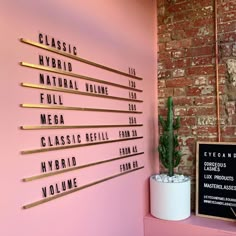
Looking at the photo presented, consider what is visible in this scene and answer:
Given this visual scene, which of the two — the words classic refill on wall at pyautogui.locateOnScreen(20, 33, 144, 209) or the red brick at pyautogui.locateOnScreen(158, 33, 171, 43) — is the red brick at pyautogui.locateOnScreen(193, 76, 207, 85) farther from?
the words classic refill on wall at pyautogui.locateOnScreen(20, 33, 144, 209)

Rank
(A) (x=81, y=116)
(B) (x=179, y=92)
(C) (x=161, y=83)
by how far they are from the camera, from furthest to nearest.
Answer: (C) (x=161, y=83) < (B) (x=179, y=92) < (A) (x=81, y=116)

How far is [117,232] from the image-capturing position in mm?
1907

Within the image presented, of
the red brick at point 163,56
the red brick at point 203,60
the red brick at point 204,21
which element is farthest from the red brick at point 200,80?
the red brick at point 204,21

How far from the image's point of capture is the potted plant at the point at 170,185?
81.4 inches

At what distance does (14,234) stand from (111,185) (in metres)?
0.78

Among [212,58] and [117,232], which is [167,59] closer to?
[212,58]

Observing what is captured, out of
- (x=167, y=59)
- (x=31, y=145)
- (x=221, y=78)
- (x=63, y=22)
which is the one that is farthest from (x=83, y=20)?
(x=221, y=78)

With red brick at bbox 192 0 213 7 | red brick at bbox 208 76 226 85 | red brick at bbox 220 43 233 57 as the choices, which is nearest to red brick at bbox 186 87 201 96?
red brick at bbox 208 76 226 85

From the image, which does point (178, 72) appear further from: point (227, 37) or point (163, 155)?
point (163, 155)

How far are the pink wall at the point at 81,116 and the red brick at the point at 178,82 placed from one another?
0.14 m

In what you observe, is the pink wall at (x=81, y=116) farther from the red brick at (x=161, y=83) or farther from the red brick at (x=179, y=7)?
the red brick at (x=179, y=7)

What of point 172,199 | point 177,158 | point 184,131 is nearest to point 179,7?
point 184,131

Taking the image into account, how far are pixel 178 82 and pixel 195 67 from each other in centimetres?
19

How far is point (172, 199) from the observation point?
2061 mm
